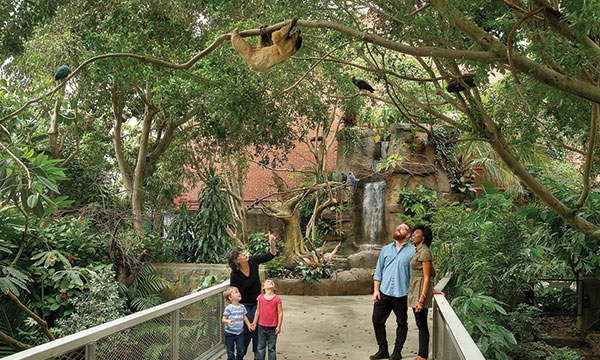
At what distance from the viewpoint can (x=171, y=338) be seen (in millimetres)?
4969

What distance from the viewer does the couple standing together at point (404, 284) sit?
6230 millimetres

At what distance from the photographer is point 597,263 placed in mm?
6797

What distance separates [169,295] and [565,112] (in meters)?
8.11

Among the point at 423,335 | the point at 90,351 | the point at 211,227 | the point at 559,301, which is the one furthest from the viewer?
the point at 211,227


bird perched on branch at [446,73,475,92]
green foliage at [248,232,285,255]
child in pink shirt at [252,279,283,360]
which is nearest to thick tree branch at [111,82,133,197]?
green foliage at [248,232,285,255]

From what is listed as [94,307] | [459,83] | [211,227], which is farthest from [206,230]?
[459,83]

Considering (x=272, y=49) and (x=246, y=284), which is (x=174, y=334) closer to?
(x=246, y=284)

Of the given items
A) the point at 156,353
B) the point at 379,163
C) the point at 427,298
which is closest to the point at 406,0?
the point at 427,298

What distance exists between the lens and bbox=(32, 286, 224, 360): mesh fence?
3.64 metres

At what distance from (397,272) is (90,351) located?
3871mm

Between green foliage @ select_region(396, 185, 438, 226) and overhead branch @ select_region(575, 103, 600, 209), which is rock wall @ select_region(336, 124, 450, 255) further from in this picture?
overhead branch @ select_region(575, 103, 600, 209)

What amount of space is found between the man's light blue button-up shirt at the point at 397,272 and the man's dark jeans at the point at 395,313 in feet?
0.28

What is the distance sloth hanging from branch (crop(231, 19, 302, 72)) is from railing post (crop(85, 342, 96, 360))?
209cm

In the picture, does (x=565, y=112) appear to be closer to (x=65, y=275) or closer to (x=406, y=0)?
(x=406, y=0)
